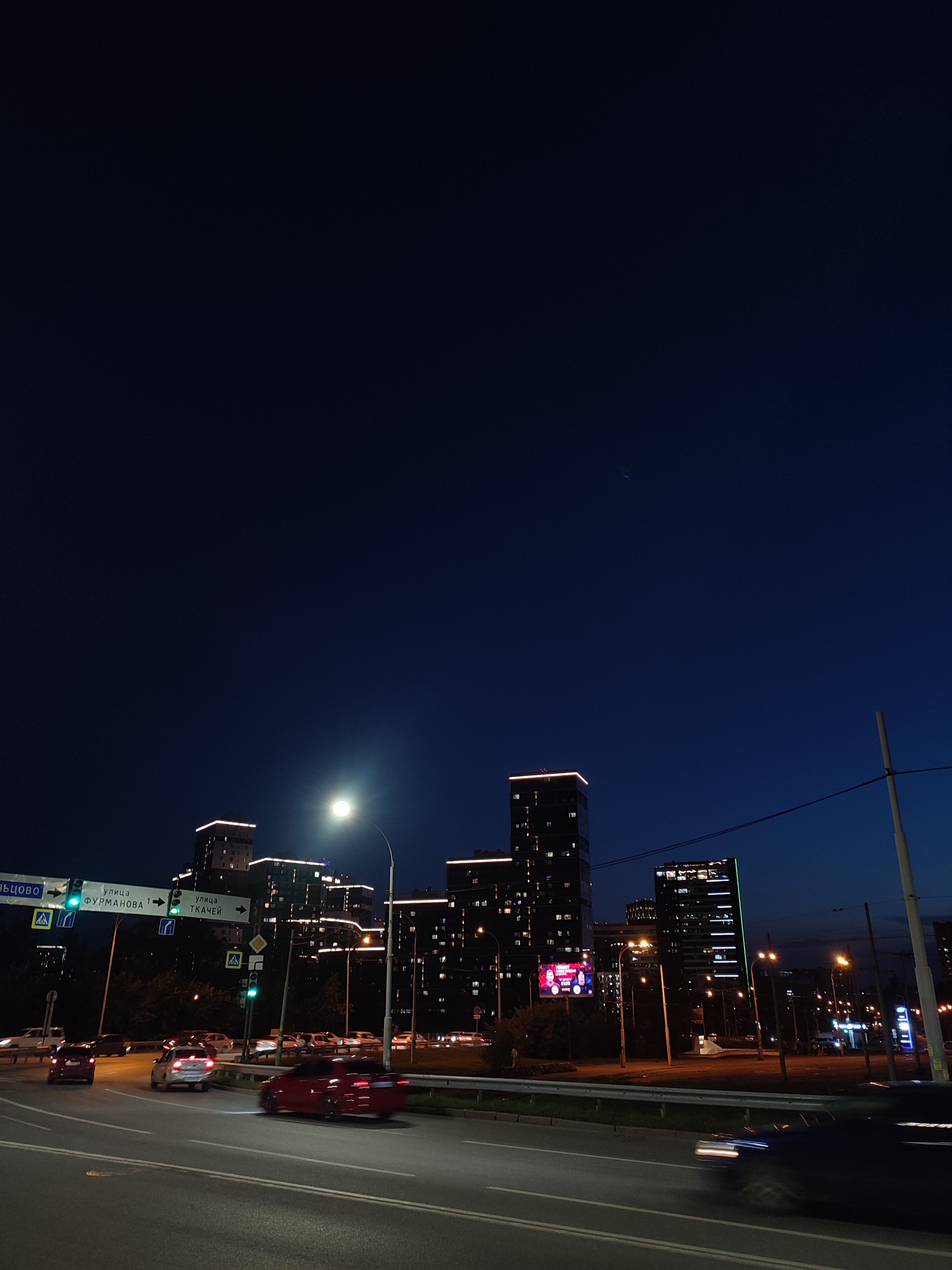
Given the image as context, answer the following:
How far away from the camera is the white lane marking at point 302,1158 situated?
1202cm

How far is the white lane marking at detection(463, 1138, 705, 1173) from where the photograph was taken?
1308 centimetres

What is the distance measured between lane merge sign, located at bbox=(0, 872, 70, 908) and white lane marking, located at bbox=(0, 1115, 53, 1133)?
16619mm

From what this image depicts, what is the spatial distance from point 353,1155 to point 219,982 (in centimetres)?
8644

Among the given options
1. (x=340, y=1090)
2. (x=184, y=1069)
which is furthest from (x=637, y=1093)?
(x=184, y=1069)

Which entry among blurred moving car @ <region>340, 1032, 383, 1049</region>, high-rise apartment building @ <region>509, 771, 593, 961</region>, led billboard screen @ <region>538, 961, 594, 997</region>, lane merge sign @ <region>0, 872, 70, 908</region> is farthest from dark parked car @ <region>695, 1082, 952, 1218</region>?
high-rise apartment building @ <region>509, 771, 593, 961</region>

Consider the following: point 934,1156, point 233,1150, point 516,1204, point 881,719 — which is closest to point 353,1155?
point 233,1150

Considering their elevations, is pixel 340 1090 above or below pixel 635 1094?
above

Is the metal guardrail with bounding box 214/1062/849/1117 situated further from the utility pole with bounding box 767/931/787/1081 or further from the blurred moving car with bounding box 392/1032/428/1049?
the blurred moving car with bounding box 392/1032/428/1049

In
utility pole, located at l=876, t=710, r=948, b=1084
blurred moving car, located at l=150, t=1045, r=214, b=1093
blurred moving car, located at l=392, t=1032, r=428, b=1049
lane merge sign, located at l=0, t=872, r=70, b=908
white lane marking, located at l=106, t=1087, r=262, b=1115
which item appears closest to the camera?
utility pole, located at l=876, t=710, r=948, b=1084

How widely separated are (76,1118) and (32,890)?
60.9ft

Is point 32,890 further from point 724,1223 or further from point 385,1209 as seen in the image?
point 724,1223

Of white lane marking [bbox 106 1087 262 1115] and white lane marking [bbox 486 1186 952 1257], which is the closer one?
white lane marking [bbox 486 1186 952 1257]

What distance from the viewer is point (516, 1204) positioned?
382 inches

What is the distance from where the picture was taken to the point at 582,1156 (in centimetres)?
1445
